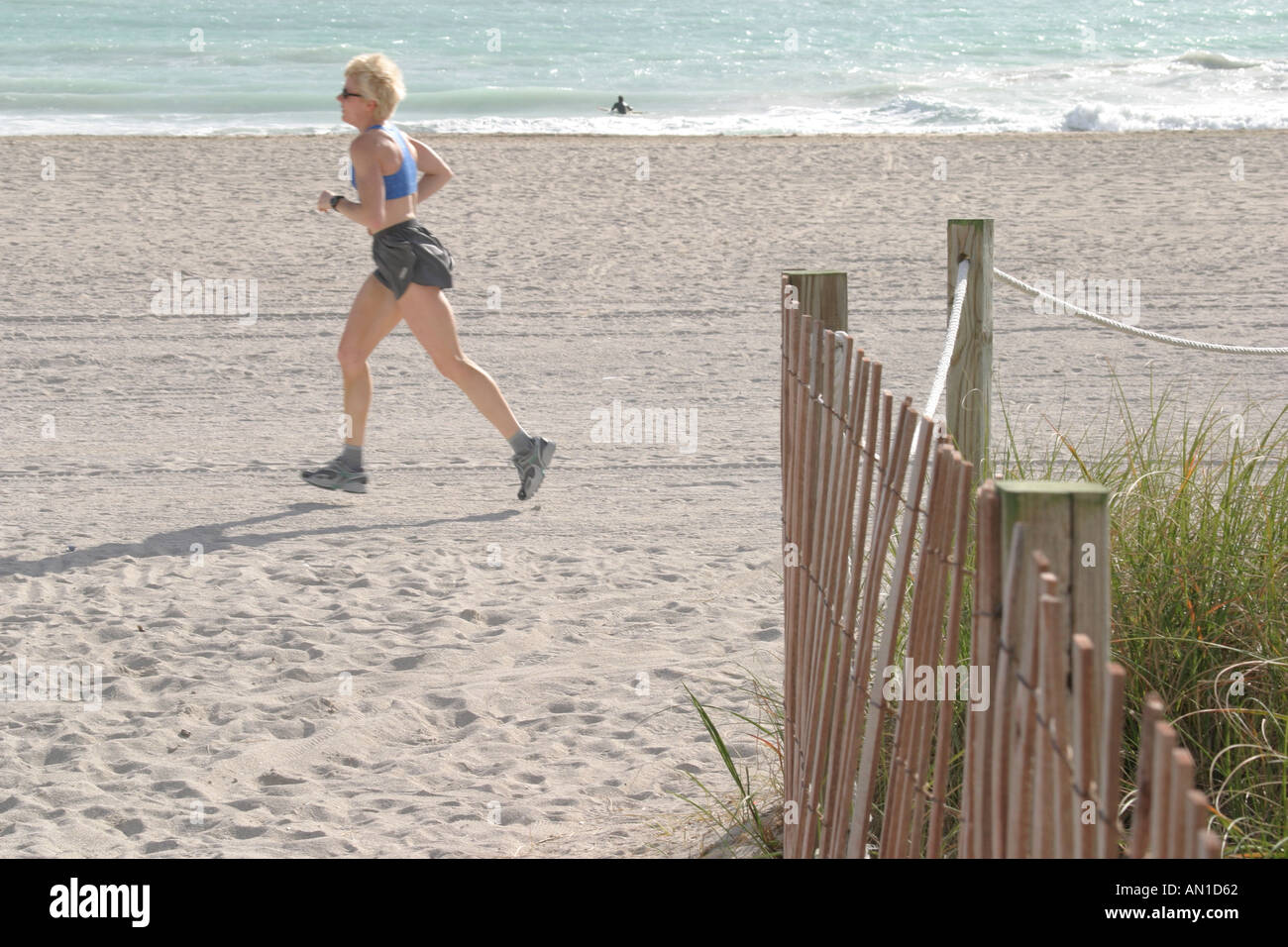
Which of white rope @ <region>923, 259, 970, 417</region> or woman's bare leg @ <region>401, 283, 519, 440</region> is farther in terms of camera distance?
woman's bare leg @ <region>401, 283, 519, 440</region>

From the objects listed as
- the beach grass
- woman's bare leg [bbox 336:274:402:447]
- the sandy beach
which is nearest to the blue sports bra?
woman's bare leg [bbox 336:274:402:447]

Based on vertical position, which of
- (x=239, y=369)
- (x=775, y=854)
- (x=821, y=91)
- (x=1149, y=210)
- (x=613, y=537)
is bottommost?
(x=775, y=854)

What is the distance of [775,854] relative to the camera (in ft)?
10.4

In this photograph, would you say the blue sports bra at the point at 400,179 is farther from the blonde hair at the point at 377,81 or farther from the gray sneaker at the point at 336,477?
the gray sneaker at the point at 336,477

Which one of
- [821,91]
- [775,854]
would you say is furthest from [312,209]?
[821,91]

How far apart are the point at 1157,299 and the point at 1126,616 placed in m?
7.31

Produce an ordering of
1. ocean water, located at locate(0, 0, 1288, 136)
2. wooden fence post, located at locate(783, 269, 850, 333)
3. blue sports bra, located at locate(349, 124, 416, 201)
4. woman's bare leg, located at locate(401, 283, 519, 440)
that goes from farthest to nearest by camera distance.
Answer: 1. ocean water, located at locate(0, 0, 1288, 136)
2. woman's bare leg, located at locate(401, 283, 519, 440)
3. blue sports bra, located at locate(349, 124, 416, 201)
4. wooden fence post, located at locate(783, 269, 850, 333)

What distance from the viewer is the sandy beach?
3729 mm

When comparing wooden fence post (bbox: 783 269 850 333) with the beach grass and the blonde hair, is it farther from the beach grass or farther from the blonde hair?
the blonde hair

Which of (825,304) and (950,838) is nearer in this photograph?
(950,838)

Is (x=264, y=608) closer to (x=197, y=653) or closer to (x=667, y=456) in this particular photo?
(x=197, y=653)

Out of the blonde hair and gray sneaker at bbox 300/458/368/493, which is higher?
the blonde hair

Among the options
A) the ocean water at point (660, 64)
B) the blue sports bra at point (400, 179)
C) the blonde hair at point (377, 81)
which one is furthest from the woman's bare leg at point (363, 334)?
the ocean water at point (660, 64)

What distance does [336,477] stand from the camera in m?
5.94
